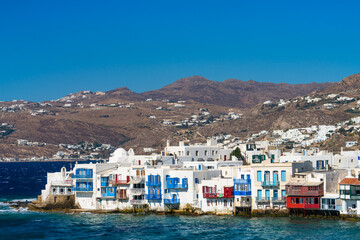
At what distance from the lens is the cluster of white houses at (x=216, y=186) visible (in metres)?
61.8

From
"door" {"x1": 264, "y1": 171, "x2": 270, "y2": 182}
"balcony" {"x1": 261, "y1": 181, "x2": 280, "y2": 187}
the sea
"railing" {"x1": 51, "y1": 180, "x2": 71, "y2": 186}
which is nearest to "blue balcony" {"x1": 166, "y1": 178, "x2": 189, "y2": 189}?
the sea

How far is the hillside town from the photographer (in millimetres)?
61781

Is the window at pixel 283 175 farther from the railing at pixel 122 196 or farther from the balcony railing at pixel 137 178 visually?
the railing at pixel 122 196

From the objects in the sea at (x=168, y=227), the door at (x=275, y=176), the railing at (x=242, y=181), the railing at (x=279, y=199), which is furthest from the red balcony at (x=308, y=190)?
the railing at (x=242, y=181)

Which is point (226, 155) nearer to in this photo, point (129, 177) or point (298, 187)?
point (129, 177)

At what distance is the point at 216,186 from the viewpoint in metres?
66.2

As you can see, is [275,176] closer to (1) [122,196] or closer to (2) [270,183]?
(2) [270,183]

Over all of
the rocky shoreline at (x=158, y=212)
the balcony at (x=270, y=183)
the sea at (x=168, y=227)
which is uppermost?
the balcony at (x=270, y=183)

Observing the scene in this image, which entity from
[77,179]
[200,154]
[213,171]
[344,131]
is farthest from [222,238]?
[344,131]

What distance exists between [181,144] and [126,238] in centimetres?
3673

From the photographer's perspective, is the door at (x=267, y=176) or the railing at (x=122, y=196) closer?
the door at (x=267, y=176)

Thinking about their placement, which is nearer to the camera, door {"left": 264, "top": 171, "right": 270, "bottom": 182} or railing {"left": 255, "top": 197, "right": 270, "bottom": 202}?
railing {"left": 255, "top": 197, "right": 270, "bottom": 202}

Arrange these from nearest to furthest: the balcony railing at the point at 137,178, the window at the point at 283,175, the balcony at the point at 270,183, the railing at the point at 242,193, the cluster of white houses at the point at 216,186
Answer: the cluster of white houses at the point at 216,186
the balcony at the point at 270,183
the window at the point at 283,175
the railing at the point at 242,193
the balcony railing at the point at 137,178

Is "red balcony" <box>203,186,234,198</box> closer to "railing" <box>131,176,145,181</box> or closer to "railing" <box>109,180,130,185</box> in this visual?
"railing" <box>131,176,145,181</box>
